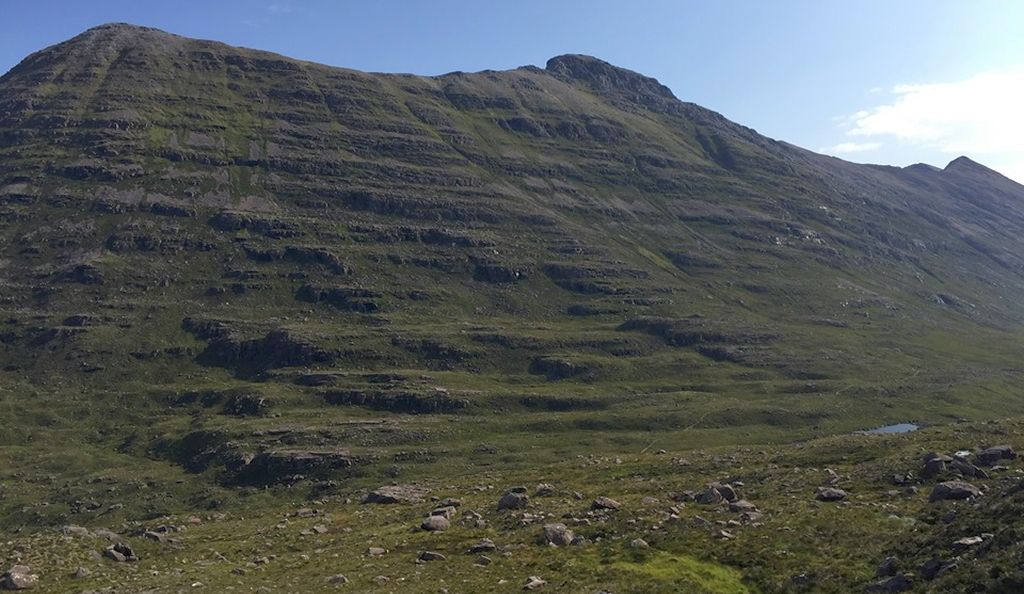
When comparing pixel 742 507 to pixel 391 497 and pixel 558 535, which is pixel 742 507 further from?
pixel 391 497

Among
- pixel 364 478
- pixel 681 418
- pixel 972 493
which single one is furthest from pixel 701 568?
pixel 681 418

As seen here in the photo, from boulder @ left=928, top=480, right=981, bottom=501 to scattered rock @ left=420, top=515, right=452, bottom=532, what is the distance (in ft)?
120

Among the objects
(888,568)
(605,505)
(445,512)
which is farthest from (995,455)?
(445,512)

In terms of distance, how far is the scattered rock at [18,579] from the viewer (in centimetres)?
4749

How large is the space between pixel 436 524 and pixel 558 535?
14.1 metres

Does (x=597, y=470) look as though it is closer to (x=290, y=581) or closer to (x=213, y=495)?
(x=290, y=581)

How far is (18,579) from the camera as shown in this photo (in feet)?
158

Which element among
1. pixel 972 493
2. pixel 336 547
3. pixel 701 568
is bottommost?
pixel 336 547

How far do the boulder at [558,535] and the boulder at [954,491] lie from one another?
24528 mm

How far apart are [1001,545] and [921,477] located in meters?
25.7

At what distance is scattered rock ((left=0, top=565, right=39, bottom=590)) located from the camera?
47.5 m

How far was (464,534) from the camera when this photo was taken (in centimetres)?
5906

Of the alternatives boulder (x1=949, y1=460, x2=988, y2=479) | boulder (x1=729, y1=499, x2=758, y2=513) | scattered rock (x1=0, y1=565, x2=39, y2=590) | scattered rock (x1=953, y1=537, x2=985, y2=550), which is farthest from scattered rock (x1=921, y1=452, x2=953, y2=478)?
scattered rock (x1=0, y1=565, x2=39, y2=590)

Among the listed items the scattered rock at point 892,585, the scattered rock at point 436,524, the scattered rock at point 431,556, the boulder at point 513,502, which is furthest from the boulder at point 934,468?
the scattered rock at point 436,524
